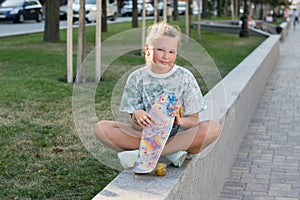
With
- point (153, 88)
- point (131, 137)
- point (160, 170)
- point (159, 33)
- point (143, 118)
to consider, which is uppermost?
point (159, 33)

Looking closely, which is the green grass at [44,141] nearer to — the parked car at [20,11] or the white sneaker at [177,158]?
the white sneaker at [177,158]

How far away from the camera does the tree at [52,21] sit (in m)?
18.1

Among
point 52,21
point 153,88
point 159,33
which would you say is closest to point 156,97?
point 153,88

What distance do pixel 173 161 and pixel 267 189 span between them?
201cm

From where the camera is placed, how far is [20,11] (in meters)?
34.8

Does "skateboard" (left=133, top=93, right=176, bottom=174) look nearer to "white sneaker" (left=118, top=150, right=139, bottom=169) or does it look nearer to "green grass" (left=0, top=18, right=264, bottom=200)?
"white sneaker" (left=118, top=150, right=139, bottom=169)

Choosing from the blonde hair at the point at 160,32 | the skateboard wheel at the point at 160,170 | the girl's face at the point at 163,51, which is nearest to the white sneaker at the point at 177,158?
the skateboard wheel at the point at 160,170

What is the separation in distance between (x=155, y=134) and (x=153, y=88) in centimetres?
29

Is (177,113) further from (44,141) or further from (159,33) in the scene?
(44,141)

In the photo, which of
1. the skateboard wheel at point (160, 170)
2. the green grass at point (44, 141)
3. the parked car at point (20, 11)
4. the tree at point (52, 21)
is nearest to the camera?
the skateboard wheel at point (160, 170)

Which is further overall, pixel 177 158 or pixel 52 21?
pixel 52 21

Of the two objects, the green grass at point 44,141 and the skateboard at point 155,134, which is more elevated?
the skateboard at point 155,134

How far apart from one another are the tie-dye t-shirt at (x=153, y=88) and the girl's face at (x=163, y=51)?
0.23ft

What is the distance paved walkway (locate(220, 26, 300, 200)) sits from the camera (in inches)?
228
